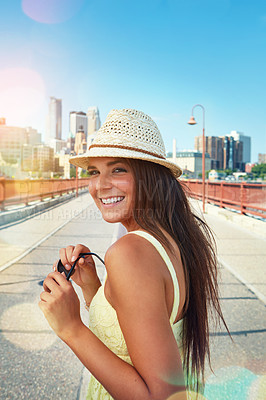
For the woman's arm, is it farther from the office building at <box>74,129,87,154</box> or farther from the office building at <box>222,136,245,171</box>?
the office building at <box>222,136,245,171</box>


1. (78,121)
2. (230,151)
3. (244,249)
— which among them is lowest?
(244,249)

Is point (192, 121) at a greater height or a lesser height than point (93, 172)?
greater

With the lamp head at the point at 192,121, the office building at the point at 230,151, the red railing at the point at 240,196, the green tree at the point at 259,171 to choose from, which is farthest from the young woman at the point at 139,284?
the office building at the point at 230,151

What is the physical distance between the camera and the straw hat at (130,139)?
142 centimetres

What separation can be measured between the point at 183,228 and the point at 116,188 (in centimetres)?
34

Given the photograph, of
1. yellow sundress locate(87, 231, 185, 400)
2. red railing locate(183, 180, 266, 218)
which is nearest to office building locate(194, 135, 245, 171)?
red railing locate(183, 180, 266, 218)

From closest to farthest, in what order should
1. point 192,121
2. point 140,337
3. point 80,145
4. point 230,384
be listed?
point 140,337 → point 230,384 → point 80,145 → point 192,121

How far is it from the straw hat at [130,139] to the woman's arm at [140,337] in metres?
0.45

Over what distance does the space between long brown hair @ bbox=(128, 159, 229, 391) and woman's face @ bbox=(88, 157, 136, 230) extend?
36mm

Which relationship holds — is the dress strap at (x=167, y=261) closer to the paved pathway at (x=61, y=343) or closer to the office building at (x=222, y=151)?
the paved pathway at (x=61, y=343)

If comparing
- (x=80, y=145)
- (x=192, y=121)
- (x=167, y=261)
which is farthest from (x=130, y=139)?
(x=192, y=121)

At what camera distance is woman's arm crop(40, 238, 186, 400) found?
1002 millimetres

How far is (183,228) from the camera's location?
148 cm

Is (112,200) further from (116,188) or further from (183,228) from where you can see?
(183,228)
